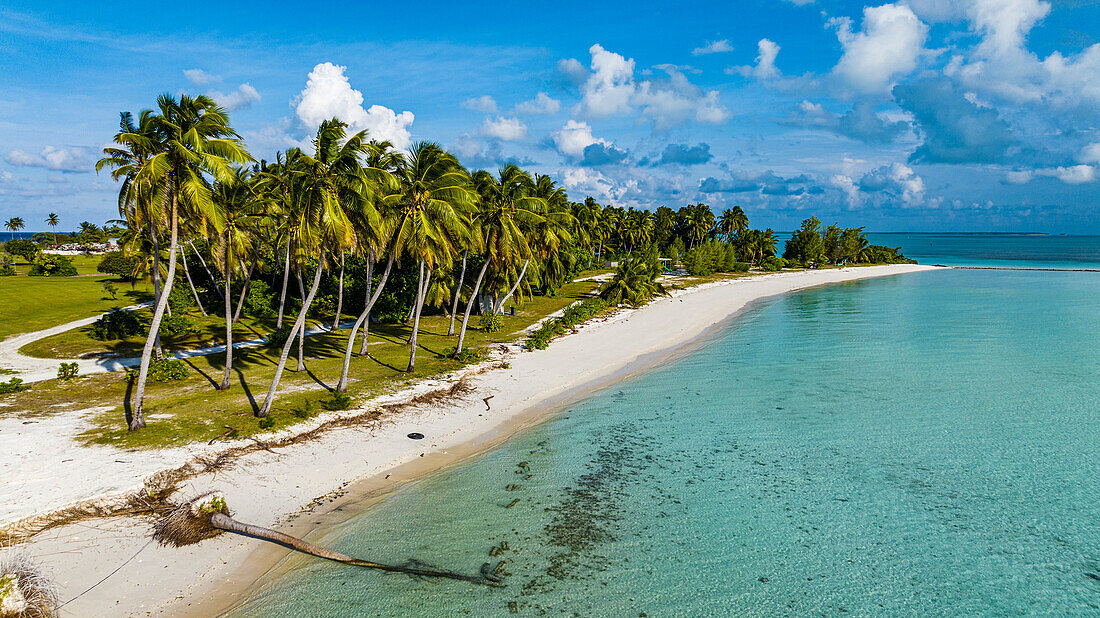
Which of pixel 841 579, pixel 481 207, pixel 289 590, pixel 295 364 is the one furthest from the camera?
pixel 481 207

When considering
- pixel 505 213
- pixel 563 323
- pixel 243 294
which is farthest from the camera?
pixel 563 323

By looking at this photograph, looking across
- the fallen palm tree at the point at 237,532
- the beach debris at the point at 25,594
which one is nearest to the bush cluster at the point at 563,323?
the fallen palm tree at the point at 237,532

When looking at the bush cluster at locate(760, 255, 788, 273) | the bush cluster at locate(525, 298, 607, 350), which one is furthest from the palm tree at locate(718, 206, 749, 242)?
the bush cluster at locate(525, 298, 607, 350)

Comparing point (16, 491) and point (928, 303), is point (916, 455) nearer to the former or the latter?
point (16, 491)

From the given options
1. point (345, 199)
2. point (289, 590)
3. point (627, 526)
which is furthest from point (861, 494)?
point (345, 199)

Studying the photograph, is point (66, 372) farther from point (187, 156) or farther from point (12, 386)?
point (187, 156)

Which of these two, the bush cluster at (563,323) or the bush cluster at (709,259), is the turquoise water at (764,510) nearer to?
the bush cluster at (563,323)

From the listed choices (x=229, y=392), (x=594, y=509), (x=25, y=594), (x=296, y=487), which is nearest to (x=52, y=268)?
(x=229, y=392)
